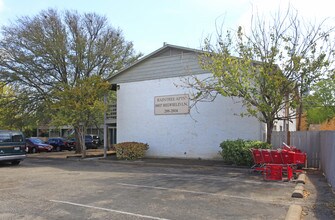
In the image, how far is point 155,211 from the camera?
7566 millimetres

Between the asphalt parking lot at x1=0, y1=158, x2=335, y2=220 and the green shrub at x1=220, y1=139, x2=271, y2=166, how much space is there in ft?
8.98

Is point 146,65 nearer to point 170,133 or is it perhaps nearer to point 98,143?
point 170,133

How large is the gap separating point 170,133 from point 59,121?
711 centimetres

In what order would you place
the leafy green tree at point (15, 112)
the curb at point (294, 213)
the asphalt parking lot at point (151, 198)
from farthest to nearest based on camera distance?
the leafy green tree at point (15, 112)
the asphalt parking lot at point (151, 198)
the curb at point (294, 213)

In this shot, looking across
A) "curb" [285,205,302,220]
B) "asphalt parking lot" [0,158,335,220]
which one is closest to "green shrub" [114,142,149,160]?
"asphalt parking lot" [0,158,335,220]

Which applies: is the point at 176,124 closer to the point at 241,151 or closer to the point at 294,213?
the point at 241,151

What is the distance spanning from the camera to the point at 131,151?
21.1m

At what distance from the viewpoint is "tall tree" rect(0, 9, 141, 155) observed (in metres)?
25.0

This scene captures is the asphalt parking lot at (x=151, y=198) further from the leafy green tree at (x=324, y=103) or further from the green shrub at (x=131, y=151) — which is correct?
the green shrub at (x=131, y=151)

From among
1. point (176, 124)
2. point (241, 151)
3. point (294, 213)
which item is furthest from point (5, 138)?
Answer: point (294, 213)

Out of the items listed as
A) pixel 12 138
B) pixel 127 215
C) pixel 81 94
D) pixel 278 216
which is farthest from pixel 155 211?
pixel 81 94

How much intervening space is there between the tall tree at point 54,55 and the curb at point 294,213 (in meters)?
17.0

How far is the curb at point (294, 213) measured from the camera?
6.79 metres

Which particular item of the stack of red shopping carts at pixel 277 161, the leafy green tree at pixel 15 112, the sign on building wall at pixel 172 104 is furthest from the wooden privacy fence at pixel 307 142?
the leafy green tree at pixel 15 112
